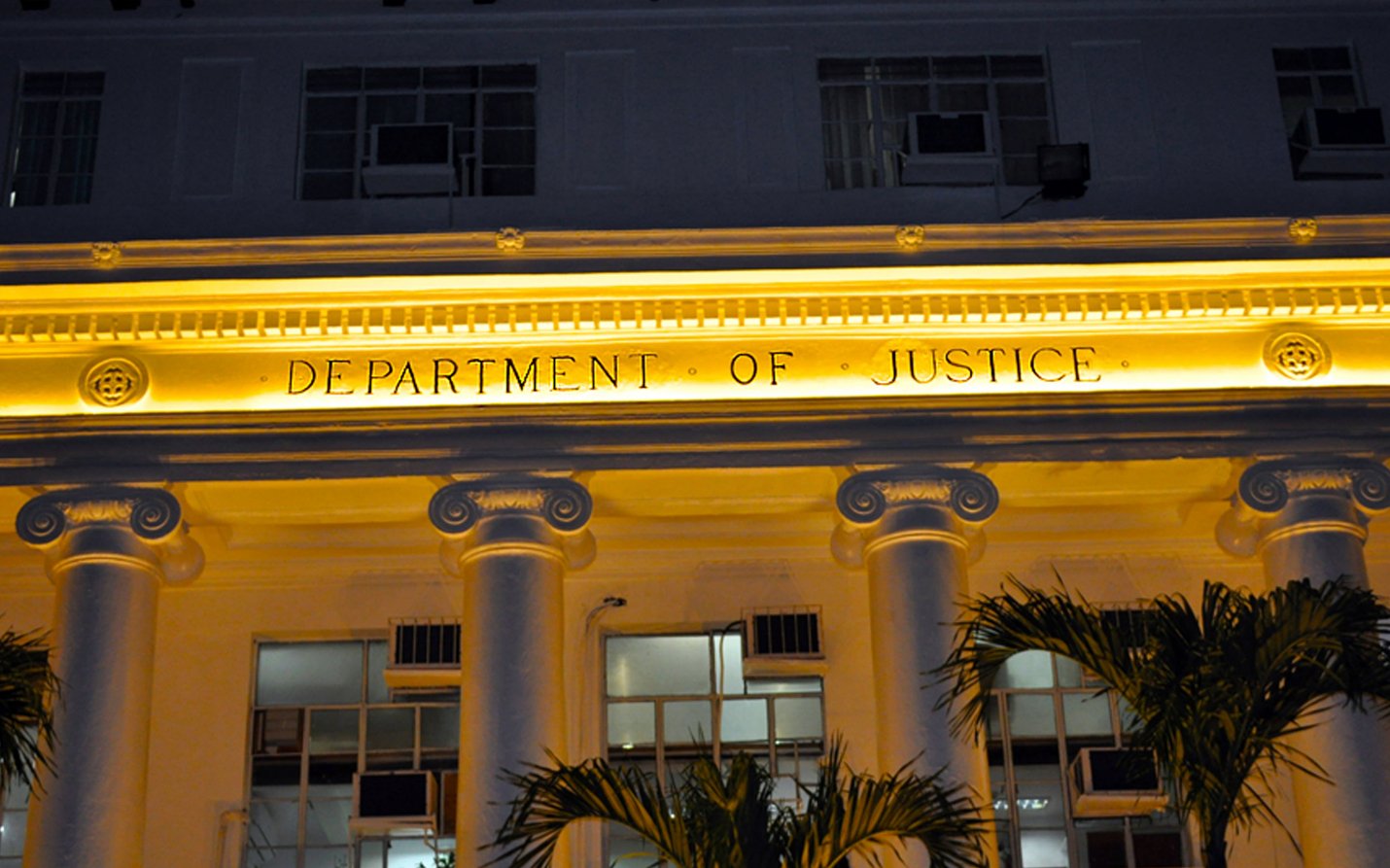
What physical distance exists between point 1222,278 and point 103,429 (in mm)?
9995

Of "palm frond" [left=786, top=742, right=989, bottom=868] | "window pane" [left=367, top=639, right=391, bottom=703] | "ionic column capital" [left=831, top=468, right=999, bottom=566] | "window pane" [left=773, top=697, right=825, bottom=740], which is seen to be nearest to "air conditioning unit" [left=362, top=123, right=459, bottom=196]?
"window pane" [left=367, top=639, right=391, bottom=703]

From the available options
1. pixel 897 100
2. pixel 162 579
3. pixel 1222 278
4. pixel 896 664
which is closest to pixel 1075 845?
pixel 896 664

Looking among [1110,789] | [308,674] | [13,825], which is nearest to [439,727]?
[308,674]

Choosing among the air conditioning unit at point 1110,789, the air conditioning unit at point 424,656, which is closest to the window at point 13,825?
the air conditioning unit at point 424,656

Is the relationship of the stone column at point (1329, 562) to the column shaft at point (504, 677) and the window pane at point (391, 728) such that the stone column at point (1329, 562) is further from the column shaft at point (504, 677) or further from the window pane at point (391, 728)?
the window pane at point (391, 728)

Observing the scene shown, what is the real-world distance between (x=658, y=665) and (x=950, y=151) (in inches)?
230

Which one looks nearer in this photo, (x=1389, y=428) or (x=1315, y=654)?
(x=1315, y=654)

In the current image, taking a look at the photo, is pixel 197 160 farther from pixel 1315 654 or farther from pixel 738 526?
pixel 1315 654

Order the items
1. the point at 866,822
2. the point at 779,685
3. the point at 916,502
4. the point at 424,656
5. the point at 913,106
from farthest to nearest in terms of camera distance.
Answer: the point at 779,685
the point at 913,106
the point at 424,656
the point at 916,502
the point at 866,822

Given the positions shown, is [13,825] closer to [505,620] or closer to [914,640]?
[505,620]

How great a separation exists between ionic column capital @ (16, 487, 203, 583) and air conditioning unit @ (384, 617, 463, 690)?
115 inches

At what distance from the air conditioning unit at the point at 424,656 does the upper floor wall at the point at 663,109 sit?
3916mm

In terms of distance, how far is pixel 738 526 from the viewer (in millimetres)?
21125

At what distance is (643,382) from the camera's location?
1880 cm
